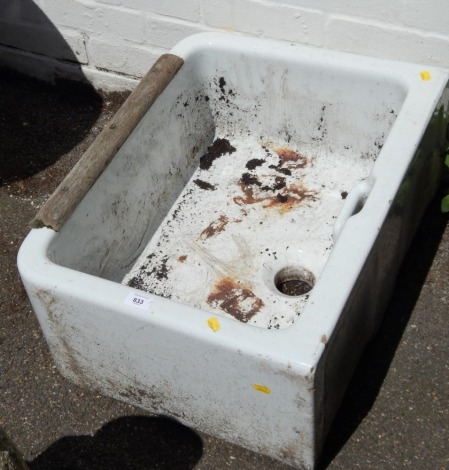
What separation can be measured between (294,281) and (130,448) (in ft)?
2.09

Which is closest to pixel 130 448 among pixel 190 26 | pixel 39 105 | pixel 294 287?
pixel 294 287

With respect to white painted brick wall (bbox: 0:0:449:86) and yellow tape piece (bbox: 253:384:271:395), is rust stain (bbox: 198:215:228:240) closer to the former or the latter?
white painted brick wall (bbox: 0:0:449:86)

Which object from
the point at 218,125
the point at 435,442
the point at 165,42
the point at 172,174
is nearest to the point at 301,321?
the point at 435,442

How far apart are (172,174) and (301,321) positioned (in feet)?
3.01

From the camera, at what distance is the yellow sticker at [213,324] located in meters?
1.83

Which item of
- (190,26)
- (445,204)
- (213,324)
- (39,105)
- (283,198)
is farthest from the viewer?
(39,105)

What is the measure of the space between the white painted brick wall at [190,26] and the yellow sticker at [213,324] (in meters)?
1.12

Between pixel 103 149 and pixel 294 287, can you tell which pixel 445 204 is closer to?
pixel 294 287

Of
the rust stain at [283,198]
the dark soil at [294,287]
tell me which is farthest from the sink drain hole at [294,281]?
the rust stain at [283,198]

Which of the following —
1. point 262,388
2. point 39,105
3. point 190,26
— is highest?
point 190,26

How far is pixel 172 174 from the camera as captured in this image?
2596mm

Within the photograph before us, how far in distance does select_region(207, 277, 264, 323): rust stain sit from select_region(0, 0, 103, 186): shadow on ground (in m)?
0.94

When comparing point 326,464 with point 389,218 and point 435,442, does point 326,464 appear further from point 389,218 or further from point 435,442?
point 389,218

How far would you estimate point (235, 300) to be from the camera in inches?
91.4
